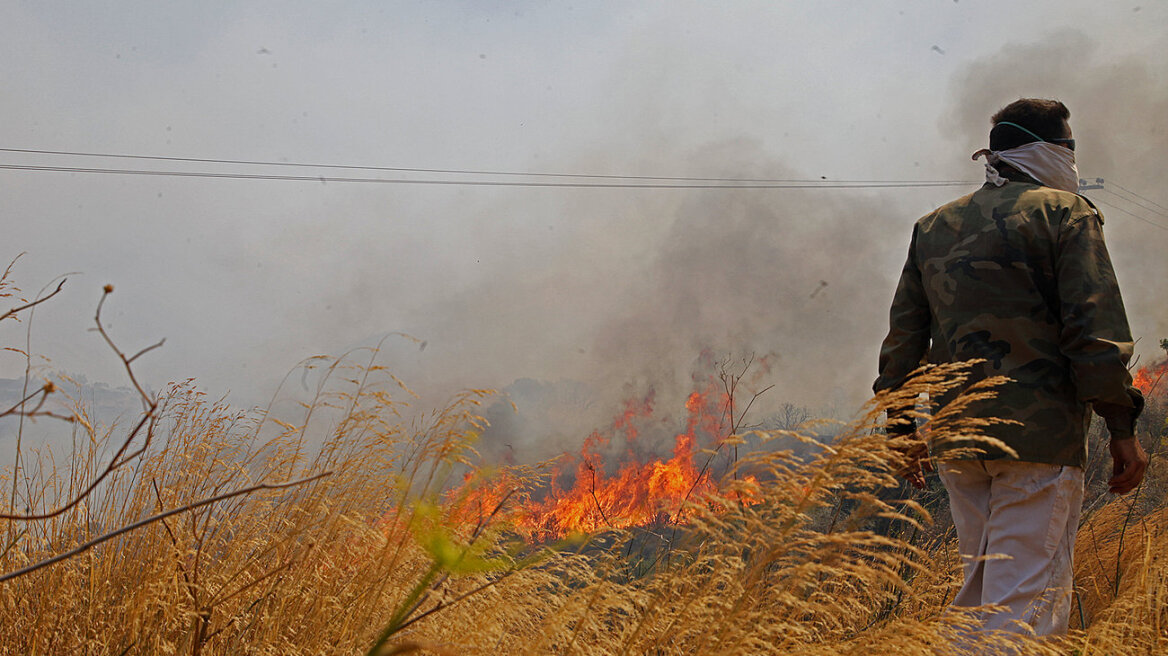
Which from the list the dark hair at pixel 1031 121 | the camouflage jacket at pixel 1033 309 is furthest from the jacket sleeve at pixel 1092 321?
the dark hair at pixel 1031 121

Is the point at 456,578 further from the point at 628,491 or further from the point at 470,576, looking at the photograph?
the point at 628,491

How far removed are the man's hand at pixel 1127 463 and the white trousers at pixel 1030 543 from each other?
0.42 ft

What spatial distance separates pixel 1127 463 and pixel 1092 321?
438 mm

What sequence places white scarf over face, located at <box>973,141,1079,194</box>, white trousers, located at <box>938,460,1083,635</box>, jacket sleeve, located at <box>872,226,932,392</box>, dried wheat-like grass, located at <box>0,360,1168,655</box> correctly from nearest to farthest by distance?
dried wheat-like grass, located at <box>0,360,1168,655</box> < white trousers, located at <box>938,460,1083,635</box> < white scarf over face, located at <box>973,141,1079,194</box> < jacket sleeve, located at <box>872,226,932,392</box>

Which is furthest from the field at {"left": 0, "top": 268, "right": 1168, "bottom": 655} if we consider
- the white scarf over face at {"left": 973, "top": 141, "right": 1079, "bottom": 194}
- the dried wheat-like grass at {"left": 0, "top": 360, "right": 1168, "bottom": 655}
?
the white scarf over face at {"left": 973, "top": 141, "right": 1079, "bottom": 194}

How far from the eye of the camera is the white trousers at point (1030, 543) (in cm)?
204

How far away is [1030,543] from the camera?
6.82 feet

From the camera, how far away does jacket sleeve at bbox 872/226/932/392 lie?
2.55 metres

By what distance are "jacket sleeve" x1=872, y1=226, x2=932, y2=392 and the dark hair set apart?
0.41 metres

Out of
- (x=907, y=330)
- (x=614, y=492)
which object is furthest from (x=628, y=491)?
(x=907, y=330)

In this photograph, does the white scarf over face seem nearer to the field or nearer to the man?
the man

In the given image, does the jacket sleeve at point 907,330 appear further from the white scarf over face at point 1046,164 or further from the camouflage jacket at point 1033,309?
the white scarf over face at point 1046,164

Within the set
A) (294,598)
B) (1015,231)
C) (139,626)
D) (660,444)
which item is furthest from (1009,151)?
(660,444)

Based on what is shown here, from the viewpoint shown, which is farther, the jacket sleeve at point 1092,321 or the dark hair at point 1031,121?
the dark hair at point 1031,121
